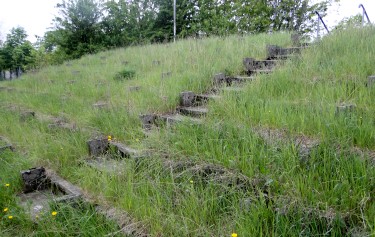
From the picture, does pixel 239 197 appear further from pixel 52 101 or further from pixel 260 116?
pixel 52 101

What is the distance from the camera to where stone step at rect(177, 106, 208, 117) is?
433 cm

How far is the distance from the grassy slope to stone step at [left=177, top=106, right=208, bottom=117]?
0.56ft

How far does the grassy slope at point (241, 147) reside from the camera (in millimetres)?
2049

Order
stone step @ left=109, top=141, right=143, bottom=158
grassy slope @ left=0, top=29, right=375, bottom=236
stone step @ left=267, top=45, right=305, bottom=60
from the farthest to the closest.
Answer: stone step @ left=267, top=45, right=305, bottom=60, stone step @ left=109, top=141, right=143, bottom=158, grassy slope @ left=0, top=29, right=375, bottom=236

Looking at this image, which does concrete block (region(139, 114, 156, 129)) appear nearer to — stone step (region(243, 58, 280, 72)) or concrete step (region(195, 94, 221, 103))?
concrete step (region(195, 94, 221, 103))

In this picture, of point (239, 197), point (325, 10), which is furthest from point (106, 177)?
point (325, 10)

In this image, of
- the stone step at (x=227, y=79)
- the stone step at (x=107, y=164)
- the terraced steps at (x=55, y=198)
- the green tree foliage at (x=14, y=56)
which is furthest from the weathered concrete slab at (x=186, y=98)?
the green tree foliage at (x=14, y=56)

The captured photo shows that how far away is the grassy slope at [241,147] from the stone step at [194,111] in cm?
17

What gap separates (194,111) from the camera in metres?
4.46

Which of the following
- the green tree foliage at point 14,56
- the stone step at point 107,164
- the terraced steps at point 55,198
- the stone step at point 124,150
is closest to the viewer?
the terraced steps at point 55,198

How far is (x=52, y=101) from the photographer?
6180 millimetres

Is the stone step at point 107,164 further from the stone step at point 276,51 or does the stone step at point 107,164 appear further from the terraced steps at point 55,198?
the stone step at point 276,51

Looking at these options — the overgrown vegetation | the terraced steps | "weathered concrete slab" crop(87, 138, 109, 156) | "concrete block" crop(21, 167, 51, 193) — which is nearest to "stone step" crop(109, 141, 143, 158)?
"weathered concrete slab" crop(87, 138, 109, 156)

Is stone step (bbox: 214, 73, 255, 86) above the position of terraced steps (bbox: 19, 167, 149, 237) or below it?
above
